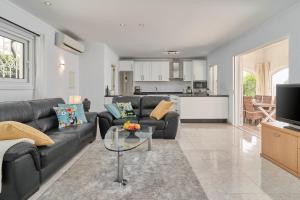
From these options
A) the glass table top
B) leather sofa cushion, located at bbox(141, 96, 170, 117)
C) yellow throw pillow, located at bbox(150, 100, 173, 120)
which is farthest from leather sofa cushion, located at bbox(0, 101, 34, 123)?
leather sofa cushion, located at bbox(141, 96, 170, 117)

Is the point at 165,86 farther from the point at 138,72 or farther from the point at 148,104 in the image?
the point at 148,104

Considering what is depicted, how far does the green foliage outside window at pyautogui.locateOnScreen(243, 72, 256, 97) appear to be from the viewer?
969cm

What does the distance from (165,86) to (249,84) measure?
3545 mm

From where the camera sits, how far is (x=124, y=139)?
337 centimetres

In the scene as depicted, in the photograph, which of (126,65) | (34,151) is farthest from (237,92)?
(34,151)

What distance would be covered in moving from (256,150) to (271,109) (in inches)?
134

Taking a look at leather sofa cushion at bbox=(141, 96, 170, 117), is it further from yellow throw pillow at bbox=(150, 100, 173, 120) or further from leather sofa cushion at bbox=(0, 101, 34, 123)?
leather sofa cushion at bbox=(0, 101, 34, 123)

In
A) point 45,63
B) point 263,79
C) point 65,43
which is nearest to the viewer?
point 45,63

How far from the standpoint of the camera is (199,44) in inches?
299

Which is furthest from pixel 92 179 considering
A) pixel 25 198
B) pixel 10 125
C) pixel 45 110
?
pixel 45 110

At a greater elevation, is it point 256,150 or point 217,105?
Answer: point 217,105

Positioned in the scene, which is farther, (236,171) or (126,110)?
(126,110)

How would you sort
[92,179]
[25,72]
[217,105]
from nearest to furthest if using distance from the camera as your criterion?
[92,179]
[25,72]
[217,105]

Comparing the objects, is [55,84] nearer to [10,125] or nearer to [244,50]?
[10,125]
